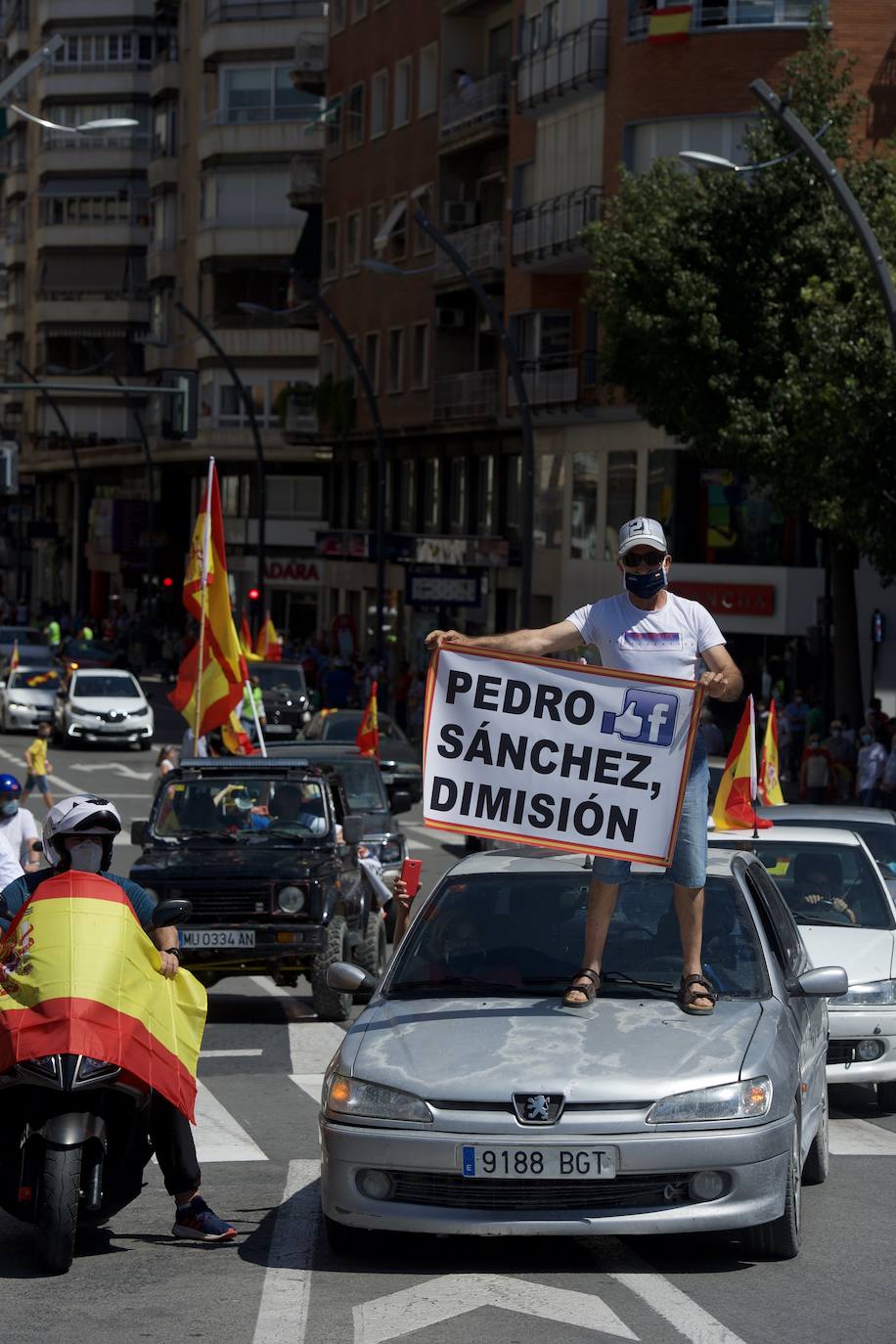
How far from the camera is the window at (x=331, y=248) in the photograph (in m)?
67.8

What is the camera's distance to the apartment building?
42.5 metres

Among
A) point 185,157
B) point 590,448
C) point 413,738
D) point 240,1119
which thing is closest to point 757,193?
point 590,448

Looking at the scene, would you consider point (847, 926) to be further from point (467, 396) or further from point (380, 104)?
point (380, 104)

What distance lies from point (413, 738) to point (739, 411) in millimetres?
18696

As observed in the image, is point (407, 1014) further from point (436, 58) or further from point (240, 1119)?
point (436, 58)

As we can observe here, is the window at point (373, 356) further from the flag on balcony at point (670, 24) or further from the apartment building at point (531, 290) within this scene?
the flag on balcony at point (670, 24)

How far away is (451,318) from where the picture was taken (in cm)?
5812

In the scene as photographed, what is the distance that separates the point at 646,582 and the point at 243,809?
9.11m

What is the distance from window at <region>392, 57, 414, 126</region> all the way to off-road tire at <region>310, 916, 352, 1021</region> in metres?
48.0

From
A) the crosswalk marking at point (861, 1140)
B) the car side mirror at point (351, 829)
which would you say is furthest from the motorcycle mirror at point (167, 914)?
the car side mirror at point (351, 829)

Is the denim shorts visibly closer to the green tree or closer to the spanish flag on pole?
the spanish flag on pole

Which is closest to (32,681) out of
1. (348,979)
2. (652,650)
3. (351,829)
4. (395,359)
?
(395,359)

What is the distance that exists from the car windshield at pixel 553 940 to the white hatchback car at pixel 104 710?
3808 centimetres

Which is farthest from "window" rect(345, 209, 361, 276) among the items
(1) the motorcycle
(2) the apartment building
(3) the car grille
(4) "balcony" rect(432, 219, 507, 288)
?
(3) the car grille
